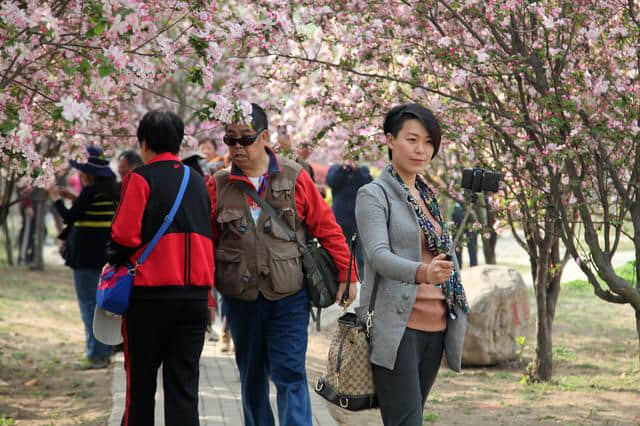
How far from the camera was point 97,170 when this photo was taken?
8742mm

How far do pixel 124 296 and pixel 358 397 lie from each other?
127 centimetres

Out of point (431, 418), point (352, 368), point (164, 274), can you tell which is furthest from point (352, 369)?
point (431, 418)

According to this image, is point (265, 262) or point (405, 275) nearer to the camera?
point (405, 275)

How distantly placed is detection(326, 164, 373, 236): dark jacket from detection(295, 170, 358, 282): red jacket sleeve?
767cm

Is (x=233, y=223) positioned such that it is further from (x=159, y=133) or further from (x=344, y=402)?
(x=344, y=402)

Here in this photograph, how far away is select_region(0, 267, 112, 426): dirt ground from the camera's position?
7.59m

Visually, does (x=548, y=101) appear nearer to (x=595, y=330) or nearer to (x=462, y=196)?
(x=462, y=196)

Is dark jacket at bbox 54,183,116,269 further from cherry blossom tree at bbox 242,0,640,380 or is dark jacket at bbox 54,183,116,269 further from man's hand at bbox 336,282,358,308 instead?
man's hand at bbox 336,282,358,308

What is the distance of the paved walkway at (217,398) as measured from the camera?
6.69 m

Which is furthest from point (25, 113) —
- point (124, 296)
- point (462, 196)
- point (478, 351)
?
point (478, 351)

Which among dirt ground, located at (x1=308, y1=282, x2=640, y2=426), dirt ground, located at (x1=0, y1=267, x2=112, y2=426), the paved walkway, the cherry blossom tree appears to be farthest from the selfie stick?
dirt ground, located at (x1=0, y1=267, x2=112, y2=426)

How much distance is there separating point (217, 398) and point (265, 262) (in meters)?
2.62

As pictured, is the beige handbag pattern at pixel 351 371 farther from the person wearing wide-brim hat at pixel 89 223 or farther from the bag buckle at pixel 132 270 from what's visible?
the person wearing wide-brim hat at pixel 89 223

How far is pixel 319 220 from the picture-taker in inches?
209
